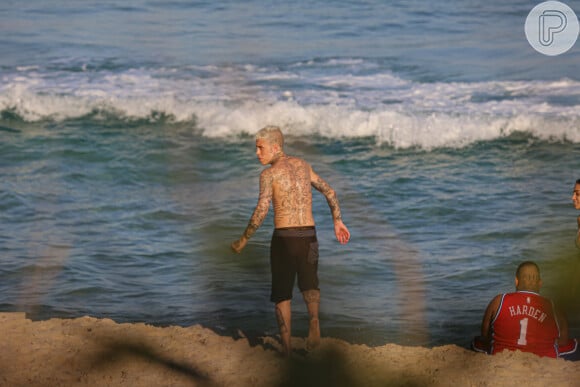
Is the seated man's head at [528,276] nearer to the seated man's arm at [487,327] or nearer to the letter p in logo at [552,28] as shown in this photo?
the seated man's arm at [487,327]

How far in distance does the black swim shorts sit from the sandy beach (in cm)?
51

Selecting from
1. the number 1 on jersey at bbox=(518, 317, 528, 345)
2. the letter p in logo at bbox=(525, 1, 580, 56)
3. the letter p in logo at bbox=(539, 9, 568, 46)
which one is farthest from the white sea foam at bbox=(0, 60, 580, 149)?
the number 1 on jersey at bbox=(518, 317, 528, 345)

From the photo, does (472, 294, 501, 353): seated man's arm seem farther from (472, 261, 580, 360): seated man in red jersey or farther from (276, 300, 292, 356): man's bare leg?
(276, 300, 292, 356): man's bare leg

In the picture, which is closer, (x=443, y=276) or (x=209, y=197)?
(x=443, y=276)

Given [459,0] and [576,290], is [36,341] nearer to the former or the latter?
[576,290]

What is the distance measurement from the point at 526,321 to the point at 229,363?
6.45ft

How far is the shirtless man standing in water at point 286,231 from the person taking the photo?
677 centimetres

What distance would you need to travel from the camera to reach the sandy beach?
6.38 m

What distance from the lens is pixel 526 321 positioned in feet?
21.6

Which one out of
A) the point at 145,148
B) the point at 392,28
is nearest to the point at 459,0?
the point at 392,28

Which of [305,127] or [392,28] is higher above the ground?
[392,28]

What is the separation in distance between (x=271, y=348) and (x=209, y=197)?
7.70m

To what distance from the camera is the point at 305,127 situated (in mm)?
19703

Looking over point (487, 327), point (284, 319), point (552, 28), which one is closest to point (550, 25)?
point (552, 28)
